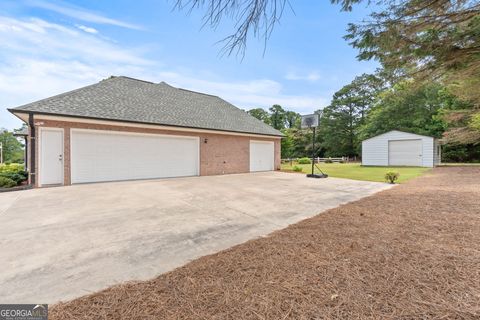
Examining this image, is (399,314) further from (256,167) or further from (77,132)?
(256,167)

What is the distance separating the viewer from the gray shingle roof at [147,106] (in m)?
9.46

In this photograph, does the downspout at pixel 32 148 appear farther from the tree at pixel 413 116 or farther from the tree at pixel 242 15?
the tree at pixel 413 116

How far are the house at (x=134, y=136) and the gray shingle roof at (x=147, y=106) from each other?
0.03 metres

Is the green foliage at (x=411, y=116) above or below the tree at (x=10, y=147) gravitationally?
above

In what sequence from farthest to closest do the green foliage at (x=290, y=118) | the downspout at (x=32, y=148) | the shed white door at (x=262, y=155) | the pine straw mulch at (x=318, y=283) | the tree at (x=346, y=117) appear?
the green foliage at (x=290, y=118) < the tree at (x=346, y=117) < the shed white door at (x=262, y=155) < the downspout at (x=32, y=148) < the pine straw mulch at (x=318, y=283)

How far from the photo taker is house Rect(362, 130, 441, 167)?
2027cm

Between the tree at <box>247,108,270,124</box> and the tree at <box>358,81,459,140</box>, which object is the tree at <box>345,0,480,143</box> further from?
the tree at <box>247,108,270,124</box>

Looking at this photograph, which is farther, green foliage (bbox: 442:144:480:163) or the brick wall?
green foliage (bbox: 442:144:480:163)

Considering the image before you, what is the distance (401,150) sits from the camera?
2167 cm

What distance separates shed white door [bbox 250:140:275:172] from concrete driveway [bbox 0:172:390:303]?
29.4ft

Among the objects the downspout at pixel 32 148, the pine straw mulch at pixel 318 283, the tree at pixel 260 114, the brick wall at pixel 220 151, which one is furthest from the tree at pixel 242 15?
the tree at pixel 260 114

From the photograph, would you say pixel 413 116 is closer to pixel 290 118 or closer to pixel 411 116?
pixel 411 116

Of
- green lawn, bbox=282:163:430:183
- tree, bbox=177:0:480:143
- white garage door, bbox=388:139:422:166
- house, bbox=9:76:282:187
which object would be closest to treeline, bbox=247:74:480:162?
white garage door, bbox=388:139:422:166

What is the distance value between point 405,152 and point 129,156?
928 inches
